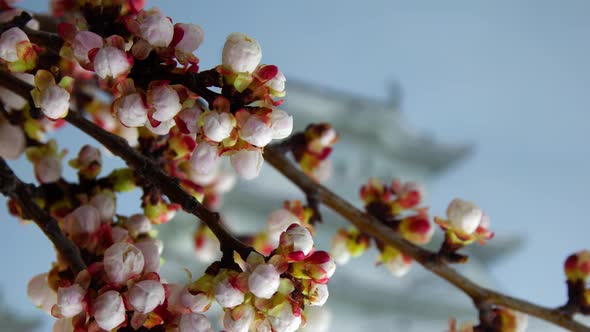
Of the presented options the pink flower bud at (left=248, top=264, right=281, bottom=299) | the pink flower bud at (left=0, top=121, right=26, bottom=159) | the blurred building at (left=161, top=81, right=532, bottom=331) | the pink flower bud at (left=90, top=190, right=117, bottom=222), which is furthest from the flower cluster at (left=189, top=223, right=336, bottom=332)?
the blurred building at (left=161, top=81, right=532, bottom=331)

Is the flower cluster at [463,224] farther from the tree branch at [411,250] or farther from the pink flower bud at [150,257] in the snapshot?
the pink flower bud at [150,257]

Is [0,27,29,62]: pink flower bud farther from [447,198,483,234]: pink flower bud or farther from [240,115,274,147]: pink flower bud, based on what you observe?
[447,198,483,234]: pink flower bud

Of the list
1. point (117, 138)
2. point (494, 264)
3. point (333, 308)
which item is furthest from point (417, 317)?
point (117, 138)

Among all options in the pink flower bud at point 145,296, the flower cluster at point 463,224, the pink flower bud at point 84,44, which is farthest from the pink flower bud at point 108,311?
the flower cluster at point 463,224

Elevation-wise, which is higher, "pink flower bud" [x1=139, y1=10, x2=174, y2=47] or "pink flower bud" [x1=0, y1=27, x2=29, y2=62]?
"pink flower bud" [x1=139, y1=10, x2=174, y2=47]

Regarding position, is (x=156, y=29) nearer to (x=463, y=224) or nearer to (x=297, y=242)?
(x=297, y=242)

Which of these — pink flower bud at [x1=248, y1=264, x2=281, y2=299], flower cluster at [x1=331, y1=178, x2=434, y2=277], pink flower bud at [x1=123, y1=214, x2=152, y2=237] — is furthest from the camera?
flower cluster at [x1=331, y1=178, x2=434, y2=277]
